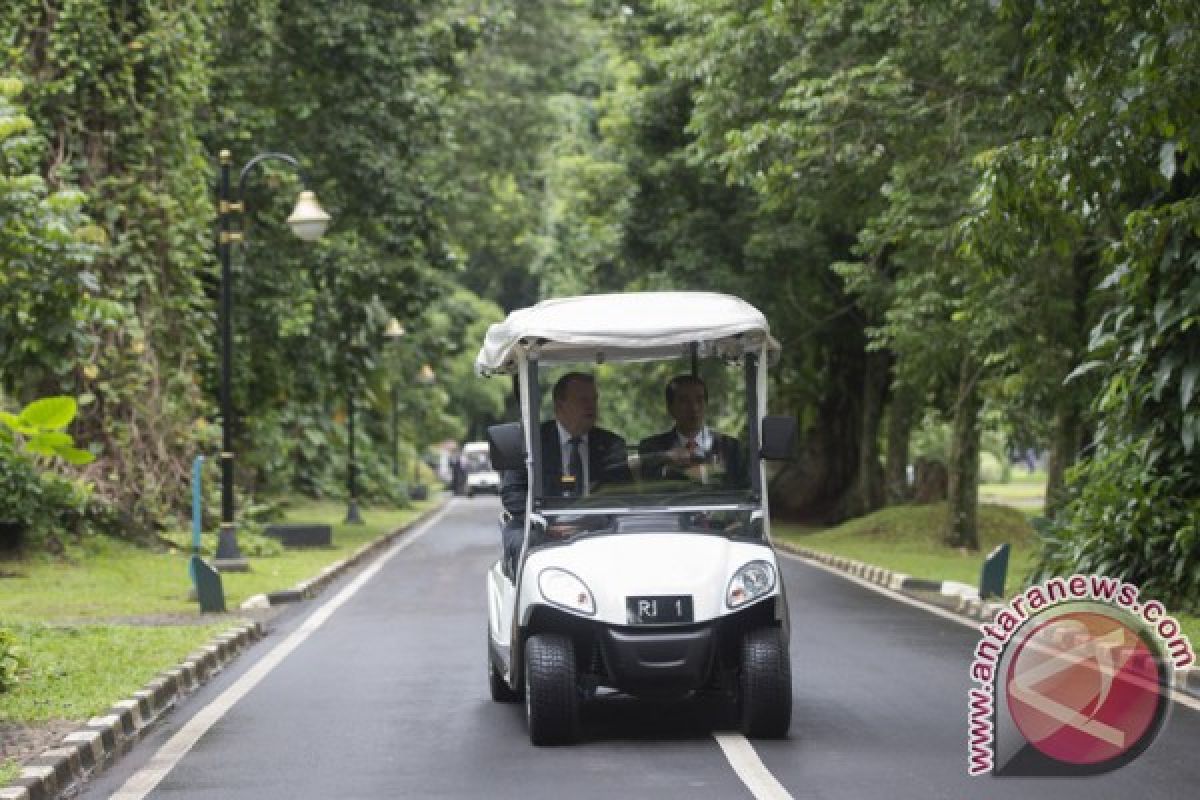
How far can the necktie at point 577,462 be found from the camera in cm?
1131

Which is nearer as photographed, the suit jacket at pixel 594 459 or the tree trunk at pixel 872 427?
the suit jacket at pixel 594 459

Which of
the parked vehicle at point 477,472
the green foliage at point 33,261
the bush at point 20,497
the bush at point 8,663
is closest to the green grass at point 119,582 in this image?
the bush at point 20,497

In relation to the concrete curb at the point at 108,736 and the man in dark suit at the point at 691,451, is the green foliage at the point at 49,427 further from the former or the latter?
the man in dark suit at the point at 691,451

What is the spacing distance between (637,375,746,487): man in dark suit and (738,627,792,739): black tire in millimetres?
1233

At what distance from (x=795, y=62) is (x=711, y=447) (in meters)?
13.8

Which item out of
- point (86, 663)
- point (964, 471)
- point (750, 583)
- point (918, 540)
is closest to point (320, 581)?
point (86, 663)

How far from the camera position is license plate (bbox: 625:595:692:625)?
10188 mm

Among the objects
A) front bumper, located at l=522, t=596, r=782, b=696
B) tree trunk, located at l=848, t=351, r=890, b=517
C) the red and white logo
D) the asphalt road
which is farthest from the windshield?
tree trunk, located at l=848, t=351, r=890, b=517

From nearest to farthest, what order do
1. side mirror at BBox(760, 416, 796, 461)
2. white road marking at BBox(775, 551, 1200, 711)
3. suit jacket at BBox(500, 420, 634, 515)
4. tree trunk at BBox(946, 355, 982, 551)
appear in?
side mirror at BBox(760, 416, 796, 461), suit jacket at BBox(500, 420, 634, 515), white road marking at BBox(775, 551, 1200, 711), tree trunk at BBox(946, 355, 982, 551)

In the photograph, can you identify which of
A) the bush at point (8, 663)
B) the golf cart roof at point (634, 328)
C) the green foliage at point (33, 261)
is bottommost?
the bush at point (8, 663)

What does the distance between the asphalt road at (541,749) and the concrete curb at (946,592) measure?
1140mm

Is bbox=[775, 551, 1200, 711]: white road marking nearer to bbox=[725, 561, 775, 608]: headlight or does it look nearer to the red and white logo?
the red and white logo

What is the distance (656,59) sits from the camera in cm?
3319

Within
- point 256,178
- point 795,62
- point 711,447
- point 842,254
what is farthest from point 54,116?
point 711,447
